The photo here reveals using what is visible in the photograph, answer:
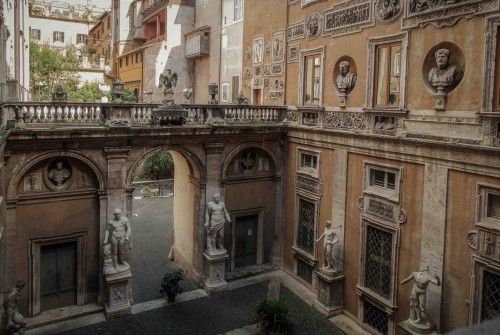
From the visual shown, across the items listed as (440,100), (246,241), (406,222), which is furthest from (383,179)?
(246,241)

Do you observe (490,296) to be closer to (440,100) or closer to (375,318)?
(375,318)

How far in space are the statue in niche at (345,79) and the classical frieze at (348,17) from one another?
113 centimetres

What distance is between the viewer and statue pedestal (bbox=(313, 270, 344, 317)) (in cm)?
1507

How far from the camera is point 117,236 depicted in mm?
14656

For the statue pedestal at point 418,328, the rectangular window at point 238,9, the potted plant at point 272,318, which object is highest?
the rectangular window at point 238,9

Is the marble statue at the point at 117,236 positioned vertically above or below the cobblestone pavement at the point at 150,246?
above

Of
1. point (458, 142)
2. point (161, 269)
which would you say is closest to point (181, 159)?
point (161, 269)

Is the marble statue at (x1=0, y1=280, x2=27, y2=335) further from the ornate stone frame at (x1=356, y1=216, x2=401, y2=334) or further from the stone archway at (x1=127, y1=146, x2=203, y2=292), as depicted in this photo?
the ornate stone frame at (x1=356, y1=216, x2=401, y2=334)

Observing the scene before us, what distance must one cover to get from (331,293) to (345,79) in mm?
7452

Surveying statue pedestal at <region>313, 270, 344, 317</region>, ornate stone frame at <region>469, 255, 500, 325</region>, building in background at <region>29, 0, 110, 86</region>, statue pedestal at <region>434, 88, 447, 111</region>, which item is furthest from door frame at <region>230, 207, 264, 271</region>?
building in background at <region>29, 0, 110, 86</region>

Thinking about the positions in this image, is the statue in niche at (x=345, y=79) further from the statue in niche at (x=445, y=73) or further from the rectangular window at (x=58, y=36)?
the rectangular window at (x=58, y=36)

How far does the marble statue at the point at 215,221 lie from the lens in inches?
655

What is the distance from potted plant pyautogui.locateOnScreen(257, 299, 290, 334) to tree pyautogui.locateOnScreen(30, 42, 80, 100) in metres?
28.0

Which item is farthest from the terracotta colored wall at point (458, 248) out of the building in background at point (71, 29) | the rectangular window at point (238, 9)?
the building in background at point (71, 29)
